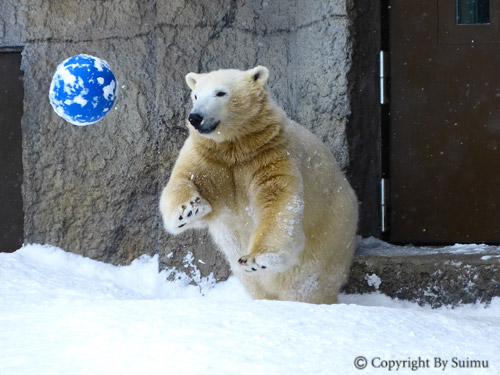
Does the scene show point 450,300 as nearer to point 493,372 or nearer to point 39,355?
point 493,372

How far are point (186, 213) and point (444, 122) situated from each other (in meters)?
2.41

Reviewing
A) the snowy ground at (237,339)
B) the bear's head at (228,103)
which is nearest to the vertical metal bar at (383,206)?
the bear's head at (228,103)

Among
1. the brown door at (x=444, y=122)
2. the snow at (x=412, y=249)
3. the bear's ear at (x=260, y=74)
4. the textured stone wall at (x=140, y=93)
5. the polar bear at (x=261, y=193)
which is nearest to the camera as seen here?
the polar bear at (x=261, y=193)

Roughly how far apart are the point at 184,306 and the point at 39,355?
→ 65 centimetres

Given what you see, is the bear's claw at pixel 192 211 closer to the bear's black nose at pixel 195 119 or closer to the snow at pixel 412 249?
the bear's black nose at pixel 195 119

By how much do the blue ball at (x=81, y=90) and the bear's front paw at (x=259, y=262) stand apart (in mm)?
1245

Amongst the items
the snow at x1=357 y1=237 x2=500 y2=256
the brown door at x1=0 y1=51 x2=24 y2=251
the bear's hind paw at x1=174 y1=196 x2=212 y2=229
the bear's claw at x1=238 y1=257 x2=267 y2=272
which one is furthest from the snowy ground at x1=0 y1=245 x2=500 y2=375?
the brown door at x1=0 y1=51 x2=24 y2=251

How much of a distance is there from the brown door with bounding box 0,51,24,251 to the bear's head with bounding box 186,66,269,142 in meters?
1.74

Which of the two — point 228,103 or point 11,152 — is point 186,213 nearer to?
point 228,103

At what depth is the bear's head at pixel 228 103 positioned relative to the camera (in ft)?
11.5

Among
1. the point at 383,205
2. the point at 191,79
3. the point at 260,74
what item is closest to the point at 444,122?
the point at 383,205

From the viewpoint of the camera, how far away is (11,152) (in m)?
5.07

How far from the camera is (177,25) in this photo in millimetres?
4621

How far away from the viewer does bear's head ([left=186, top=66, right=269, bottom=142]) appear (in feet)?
11.5
